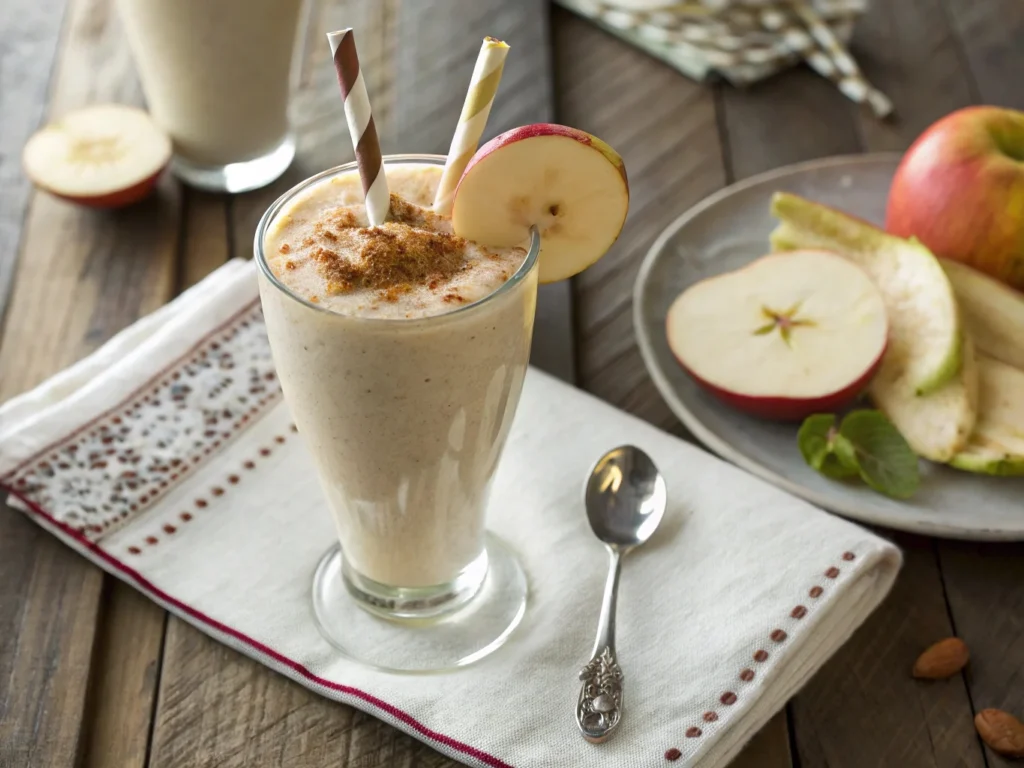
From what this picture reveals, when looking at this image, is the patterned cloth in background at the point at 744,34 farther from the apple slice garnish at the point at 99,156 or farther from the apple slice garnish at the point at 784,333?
the apple slice garnish at the point at 99,156

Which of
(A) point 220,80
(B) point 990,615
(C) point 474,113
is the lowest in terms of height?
(B) point 990,615

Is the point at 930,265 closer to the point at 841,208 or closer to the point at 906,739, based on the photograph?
the point at 841,208

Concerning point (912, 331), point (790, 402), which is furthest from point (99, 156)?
point (912, 331)

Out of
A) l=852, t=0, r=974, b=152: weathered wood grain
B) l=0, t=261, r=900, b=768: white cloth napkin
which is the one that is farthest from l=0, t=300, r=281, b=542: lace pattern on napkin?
l=852, t=0, r=974, b=152: weathered wood grain

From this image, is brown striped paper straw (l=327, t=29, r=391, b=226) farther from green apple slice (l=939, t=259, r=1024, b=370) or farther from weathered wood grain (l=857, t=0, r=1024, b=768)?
green apple slice (l=939, t=259, r=1024, b=370)

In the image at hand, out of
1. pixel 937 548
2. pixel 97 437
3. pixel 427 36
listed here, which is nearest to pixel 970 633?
pixel 937 548

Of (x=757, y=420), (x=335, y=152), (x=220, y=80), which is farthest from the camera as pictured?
(x=335, y=152)

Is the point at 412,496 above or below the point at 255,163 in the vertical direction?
above

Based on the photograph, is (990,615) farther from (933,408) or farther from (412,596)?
(412,596)
